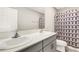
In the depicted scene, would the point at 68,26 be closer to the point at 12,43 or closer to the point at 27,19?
the point at 27,19

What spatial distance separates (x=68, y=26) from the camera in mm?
1310

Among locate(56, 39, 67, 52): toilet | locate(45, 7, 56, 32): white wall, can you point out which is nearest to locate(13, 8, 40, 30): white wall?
locate(45, 7, 56, 32): white wall

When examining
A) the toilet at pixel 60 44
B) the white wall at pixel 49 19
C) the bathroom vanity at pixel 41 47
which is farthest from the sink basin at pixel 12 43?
the toilet at pixel 60 44

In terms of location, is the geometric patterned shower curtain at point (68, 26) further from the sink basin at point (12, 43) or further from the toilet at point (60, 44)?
the sink basin at point (12, 43)

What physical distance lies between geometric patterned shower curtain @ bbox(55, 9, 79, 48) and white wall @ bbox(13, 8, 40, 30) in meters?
0.47

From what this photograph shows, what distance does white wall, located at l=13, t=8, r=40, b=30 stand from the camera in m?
1.17

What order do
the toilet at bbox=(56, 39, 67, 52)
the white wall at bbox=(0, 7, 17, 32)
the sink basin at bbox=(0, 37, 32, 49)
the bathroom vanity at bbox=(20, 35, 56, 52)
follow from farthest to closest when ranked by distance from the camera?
the toilet at bbox=(56, 39, 67, 52) < the white wall at bbox=(0, 7, 17, 32) < the bathroom vanity at bbox=(20, 35, 56, 52) < the sink basin at bbox=(0, 37, 32, 49)

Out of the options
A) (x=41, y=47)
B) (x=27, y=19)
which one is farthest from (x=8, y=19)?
(x=41, y=47)

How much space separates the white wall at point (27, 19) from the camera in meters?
1.17

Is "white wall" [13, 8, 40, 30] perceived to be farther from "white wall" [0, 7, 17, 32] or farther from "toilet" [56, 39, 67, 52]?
"toilet" [56, 39, 67, 52]

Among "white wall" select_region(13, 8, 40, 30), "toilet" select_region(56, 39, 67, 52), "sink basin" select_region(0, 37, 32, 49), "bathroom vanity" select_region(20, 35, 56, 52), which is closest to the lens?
"sink basin" select_region(0, 37, 32, 49)

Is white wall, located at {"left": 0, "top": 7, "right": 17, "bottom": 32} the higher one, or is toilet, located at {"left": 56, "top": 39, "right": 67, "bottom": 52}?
white wall, located at {"left": 0, "top": 7, "right": 17, "bottom": 32}

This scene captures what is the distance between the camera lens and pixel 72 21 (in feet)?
4.17

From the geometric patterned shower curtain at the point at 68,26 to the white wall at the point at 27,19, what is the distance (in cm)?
47
